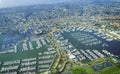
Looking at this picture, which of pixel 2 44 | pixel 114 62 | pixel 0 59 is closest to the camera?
pixel 114 62

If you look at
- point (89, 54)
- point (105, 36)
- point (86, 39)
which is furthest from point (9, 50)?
point (105, 36)

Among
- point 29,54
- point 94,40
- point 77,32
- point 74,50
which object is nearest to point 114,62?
point 74,50

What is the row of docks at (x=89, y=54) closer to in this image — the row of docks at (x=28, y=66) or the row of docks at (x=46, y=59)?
the row of docks at (x=46, y=59)

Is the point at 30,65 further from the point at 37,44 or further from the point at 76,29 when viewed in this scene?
the point at 76,29

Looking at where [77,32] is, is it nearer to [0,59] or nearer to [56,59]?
[56,59]

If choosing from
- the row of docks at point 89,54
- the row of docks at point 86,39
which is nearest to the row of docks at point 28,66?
the row of docks at point 89,54
